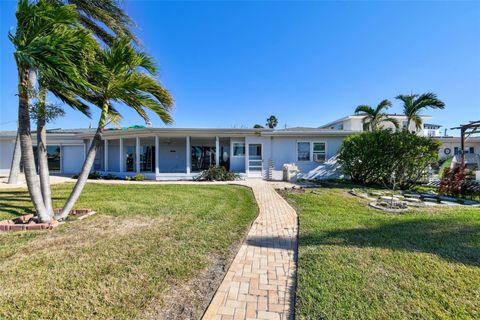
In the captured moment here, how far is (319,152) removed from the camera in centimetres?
1627

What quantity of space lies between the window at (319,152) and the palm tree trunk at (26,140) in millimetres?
14683

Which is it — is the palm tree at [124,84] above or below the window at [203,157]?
above

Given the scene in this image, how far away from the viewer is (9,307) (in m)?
2.48

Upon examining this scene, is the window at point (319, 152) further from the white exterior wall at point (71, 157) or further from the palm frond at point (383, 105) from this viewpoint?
the white exterior wall at point (71, 157)

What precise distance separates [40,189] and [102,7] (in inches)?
229

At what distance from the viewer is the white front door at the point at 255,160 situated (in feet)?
52.6

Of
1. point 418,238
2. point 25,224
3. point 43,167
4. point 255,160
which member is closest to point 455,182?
point 418,238

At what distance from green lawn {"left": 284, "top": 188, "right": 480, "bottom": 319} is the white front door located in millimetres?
9955

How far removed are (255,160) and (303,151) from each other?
134 inches

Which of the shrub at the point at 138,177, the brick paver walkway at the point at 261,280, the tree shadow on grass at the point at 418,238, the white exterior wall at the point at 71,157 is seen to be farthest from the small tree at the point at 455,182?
the white exterior wall at the point at 71,157

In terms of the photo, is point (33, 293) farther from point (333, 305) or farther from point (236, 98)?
point (236, 98)

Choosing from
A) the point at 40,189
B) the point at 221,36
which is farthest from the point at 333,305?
the point at 221,36

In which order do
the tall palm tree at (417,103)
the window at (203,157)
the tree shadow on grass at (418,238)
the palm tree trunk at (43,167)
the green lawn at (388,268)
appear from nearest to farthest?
the green lawn at (388,268)
the tree shadow on grass at (418,238)
the palm tree trunk at (43,167)
the tall palm tree at (417,103)
the window at (203,157)

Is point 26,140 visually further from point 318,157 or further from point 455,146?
point 455,146
